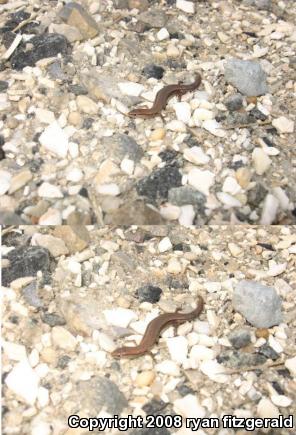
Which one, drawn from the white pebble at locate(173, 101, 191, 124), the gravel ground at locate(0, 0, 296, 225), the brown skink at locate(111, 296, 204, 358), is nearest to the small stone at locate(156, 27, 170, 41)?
the gravel ground at locate(0, 0, 296, 225)

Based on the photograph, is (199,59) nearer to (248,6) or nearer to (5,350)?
(248,6)

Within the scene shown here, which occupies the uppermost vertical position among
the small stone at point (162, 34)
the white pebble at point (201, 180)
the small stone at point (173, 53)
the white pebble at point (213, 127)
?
the small stone at point (162, 34)

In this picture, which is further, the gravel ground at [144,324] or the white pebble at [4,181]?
the white pebble at [4,181]

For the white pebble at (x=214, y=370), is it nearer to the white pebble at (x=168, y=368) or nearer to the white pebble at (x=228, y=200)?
the white pebble at (x=168, y=368)

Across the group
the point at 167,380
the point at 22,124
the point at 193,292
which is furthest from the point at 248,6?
the point at 167,380

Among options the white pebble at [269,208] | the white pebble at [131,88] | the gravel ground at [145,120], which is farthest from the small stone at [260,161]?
the white pebble at [131,88]

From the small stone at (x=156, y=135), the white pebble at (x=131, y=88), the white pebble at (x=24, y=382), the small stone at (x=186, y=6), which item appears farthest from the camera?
the small stone at (x=186, y=6)

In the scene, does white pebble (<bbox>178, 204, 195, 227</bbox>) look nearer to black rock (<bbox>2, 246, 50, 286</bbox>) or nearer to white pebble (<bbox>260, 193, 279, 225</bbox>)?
white pebble (<bbox>260, 193, 279, 225</bbox>)

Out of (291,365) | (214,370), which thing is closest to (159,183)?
(214,370)
